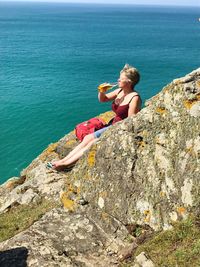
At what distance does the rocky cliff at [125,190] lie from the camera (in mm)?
9000

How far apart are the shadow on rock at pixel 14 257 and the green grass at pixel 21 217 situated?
132cm

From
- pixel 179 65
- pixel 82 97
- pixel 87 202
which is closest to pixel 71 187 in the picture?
pixel 87 202

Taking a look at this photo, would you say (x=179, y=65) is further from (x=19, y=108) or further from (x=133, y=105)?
(x=133, y=105)

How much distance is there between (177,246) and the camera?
8094 millimetres

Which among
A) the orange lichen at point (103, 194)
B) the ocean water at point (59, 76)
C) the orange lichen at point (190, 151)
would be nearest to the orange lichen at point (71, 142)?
the orange lichen at point (103, 194)

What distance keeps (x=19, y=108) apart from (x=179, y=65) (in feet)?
152

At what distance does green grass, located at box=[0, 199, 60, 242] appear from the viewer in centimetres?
1048

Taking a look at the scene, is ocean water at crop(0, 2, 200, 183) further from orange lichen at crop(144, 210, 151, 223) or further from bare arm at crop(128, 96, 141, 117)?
orange lichen at crop(144, 210, 151, 223)

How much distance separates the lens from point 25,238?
9297mm

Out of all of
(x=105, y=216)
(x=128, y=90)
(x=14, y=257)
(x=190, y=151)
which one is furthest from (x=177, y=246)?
(x=128, y=90)

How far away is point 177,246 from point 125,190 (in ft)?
8.22

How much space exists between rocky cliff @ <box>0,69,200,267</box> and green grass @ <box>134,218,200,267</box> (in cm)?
32

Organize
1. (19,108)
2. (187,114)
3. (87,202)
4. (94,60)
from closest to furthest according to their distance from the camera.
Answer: (187,114) → (87,202) → (19,108) → (94,60)

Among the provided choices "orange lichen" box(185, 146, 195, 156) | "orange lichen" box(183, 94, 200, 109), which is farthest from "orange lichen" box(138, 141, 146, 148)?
"orange lichen" box(183, 94, 200, 109)
